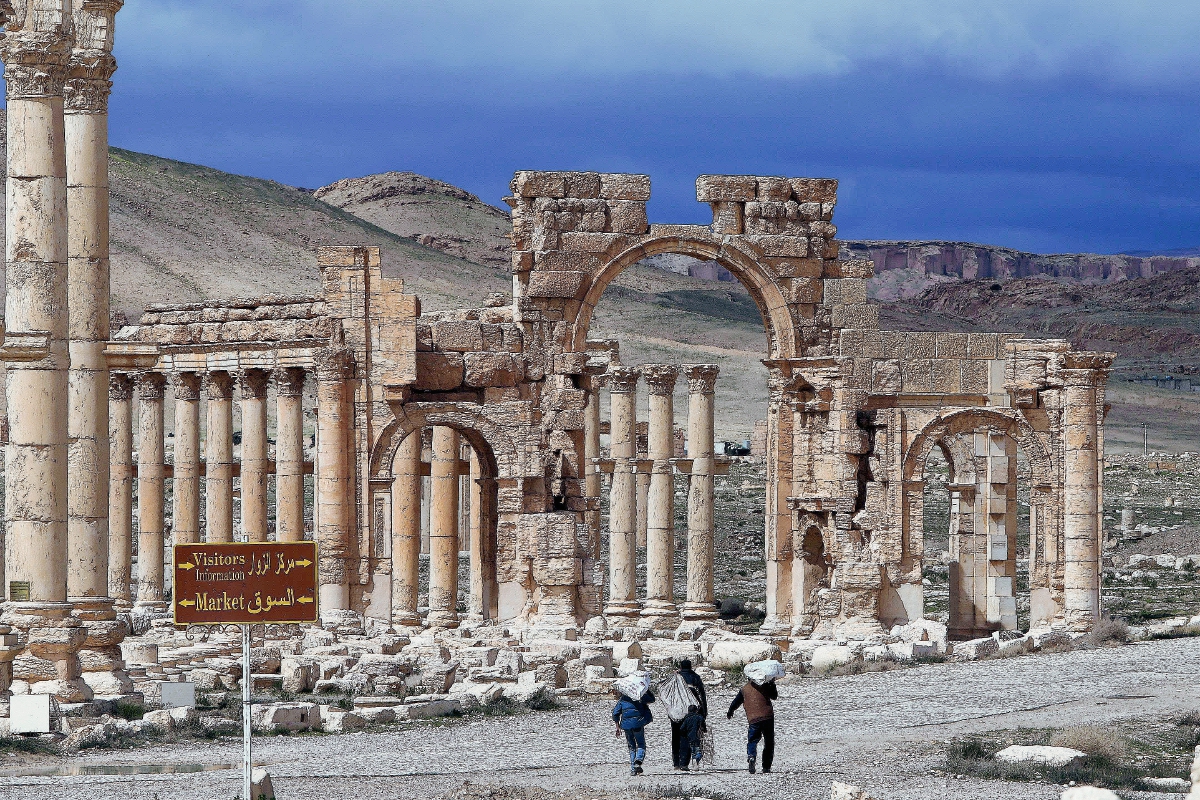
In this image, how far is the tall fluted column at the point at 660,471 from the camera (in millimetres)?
39594

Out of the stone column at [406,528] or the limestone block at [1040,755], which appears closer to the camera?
the limestone block at [1040,755]

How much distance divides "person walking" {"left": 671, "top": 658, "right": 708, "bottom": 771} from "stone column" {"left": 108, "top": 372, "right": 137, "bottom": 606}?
2169 cm

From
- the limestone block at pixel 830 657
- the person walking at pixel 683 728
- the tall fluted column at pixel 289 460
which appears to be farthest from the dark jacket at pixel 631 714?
the tall fluted column at pixel 289 460

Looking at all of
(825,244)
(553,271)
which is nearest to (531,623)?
(553,271)

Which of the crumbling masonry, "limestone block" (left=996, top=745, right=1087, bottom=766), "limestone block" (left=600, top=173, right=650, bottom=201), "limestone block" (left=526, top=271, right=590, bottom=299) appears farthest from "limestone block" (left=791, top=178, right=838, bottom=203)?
"limestone block" (left=996, top=745, right=1087, bottom=766)

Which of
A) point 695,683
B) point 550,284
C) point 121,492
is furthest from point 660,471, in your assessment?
point 695,683

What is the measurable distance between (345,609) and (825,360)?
9.13 meters

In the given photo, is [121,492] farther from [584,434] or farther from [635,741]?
[635,741]

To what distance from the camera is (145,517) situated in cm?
4022

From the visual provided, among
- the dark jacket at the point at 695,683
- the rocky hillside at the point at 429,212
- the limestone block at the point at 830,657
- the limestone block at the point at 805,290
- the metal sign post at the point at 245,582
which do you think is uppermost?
the rocky hillside at the point at 429,212

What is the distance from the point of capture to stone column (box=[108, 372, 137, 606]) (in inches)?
1558

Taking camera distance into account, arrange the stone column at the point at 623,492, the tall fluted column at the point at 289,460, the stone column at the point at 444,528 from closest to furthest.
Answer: the tall fluted column at the point at 289,460 < the stone column at the point at 444,528 < the stone column at the point at 623,492

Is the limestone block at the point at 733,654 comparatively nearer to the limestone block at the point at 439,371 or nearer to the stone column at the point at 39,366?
the limestone block at the point at 439,371

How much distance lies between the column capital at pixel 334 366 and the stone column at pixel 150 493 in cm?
611
